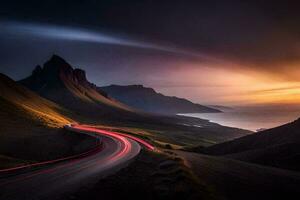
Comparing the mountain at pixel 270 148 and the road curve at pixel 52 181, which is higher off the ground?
the mountain at pixel 270 148

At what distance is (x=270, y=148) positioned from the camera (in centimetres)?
5197

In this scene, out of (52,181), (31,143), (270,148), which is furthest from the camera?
(31,143)

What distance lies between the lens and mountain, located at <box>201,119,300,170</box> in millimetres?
45812

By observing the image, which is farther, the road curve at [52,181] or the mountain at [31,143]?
the mountain at [31,143]

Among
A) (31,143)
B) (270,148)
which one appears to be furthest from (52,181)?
(31,143)

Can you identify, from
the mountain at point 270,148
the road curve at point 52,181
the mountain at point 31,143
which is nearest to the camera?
the road curve at point 52,181

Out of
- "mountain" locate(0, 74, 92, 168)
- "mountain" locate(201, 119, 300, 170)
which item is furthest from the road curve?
"mountain" locate(201, 119, 300, 170)

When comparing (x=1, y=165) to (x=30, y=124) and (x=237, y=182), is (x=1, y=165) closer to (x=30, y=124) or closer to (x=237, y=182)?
(x=237, y=182)

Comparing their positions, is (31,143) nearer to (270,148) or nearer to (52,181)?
(52,181)

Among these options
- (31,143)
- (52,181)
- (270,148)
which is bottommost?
(31,143)

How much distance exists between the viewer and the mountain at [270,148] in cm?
4581

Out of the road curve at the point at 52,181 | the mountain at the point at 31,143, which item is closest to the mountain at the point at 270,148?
the road curve at the point at 52,181

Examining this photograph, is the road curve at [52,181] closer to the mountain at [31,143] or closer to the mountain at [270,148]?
the mountain at [31,143]

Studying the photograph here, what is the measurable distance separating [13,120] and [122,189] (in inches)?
3688
